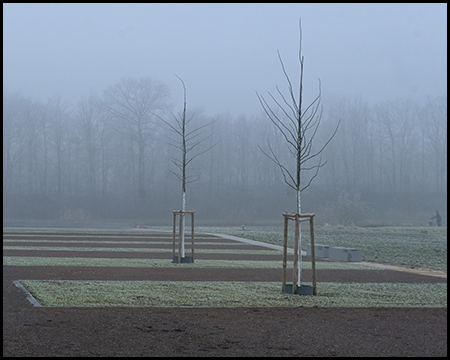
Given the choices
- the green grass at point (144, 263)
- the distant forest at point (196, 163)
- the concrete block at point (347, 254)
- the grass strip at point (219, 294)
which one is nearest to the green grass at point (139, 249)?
the concrete block at point (347, 254)

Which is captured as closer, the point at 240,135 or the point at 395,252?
the point at 395,252

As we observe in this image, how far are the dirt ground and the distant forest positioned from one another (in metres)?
51.6

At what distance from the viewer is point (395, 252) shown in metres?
24.2

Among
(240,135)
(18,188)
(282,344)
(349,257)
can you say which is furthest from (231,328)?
(240,135)

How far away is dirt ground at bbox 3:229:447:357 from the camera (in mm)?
7371

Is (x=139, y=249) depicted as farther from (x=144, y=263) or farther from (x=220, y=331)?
(x=220, y=331)

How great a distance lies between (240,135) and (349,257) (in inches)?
2757

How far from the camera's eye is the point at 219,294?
38.6 feet

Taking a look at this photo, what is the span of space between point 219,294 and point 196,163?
7344 centimetres

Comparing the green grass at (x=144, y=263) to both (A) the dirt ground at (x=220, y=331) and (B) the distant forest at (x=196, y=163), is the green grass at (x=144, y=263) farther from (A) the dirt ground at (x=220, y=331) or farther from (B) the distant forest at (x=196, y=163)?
(B) the distant forest at (x=196, y=163)

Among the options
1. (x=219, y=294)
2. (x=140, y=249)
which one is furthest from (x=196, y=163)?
(x=219, y=294)

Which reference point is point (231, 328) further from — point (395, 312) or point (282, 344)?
point (395, 312)

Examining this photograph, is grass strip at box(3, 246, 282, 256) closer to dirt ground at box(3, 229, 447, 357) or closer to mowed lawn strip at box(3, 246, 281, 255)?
mowed lawn strip at box(3, 246, 281, 255)

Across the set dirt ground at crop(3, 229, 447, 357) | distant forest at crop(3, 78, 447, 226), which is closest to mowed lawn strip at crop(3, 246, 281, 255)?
dirt ground at crop(3, 229, 447, 357)
